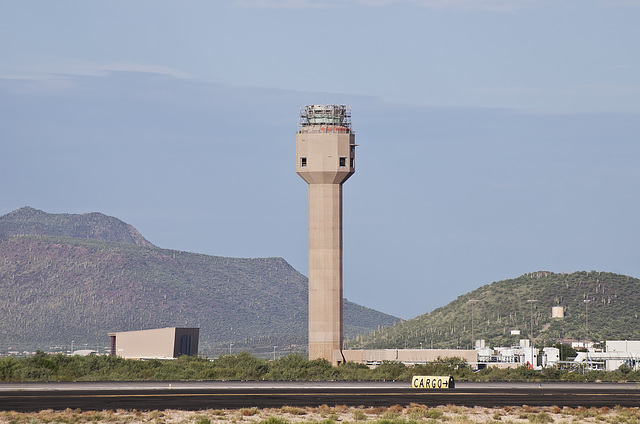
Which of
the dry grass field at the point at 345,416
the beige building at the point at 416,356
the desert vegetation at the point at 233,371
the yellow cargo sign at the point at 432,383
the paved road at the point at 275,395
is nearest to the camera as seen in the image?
the dry grass field at the point at 345,416

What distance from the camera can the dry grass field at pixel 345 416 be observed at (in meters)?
47.4

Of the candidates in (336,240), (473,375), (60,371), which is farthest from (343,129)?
(60,371)

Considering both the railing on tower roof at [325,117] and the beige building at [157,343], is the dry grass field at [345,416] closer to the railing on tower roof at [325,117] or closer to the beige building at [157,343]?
the railing on tower roof at [325,117]

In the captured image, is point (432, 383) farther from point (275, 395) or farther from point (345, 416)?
point (345, 416)

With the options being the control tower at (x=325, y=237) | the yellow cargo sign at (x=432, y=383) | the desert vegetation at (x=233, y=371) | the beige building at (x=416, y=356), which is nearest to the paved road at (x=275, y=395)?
the yellow cargo sign at (x=432, y=383)

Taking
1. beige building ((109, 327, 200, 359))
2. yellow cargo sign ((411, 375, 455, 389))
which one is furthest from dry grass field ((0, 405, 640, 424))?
beige building ((109, 327, 200, 359))

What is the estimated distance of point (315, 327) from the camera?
110 meters

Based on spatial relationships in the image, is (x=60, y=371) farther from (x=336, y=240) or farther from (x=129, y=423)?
(x=129, y=423)

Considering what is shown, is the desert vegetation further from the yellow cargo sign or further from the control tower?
the yellow cargo sign

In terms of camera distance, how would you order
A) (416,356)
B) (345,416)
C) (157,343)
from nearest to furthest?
(345,416), (416,356), (157,343)

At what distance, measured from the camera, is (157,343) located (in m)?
154

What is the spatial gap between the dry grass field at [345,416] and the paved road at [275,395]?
3.36 m

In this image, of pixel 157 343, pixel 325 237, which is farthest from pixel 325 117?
pixel 157 343

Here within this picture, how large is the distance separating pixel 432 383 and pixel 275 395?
15.3m
